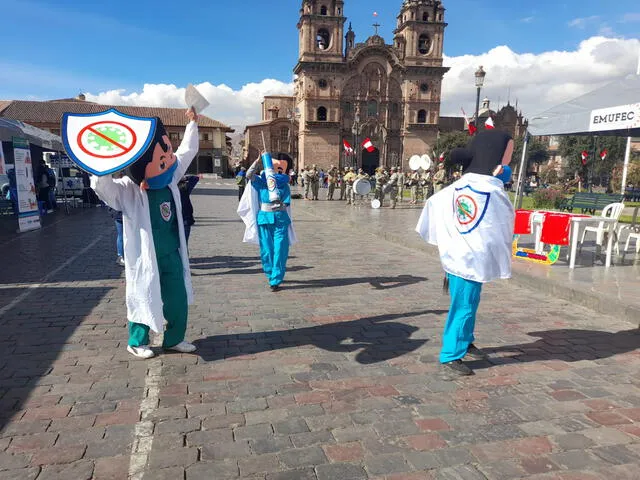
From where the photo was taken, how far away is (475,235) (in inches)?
147

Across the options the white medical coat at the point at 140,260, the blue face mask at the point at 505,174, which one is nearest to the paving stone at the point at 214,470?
the white medical coat at the point at 140,260

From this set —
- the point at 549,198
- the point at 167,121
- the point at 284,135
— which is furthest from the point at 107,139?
the point at 167,121

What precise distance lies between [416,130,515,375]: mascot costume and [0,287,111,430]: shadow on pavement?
10.0 feet

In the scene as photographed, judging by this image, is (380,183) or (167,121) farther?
(167,121)

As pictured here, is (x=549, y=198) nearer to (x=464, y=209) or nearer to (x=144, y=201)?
(x=464, y=209)

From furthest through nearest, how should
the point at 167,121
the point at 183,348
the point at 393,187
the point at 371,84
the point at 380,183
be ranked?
the point at 167,121
the point at 371,84
the point at 380,183
the point at 393,187
the point at 183,348

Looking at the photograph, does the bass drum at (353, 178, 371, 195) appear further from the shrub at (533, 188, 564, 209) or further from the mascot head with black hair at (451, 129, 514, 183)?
the mascot head with black hair at (451, 129, 514, 183)

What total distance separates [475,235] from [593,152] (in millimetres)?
52809

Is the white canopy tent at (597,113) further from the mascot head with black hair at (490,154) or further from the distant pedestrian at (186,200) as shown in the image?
the distant pedestrian at (186,200)

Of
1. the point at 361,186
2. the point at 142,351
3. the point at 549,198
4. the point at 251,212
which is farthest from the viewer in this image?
the point at 361,186

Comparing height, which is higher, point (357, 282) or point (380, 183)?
point (380, 183)

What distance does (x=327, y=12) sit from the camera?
55.3 meters

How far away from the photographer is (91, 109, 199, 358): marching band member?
3699 millimetres

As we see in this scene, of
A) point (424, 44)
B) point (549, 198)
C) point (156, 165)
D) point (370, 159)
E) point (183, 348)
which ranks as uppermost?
point (424, 44)
